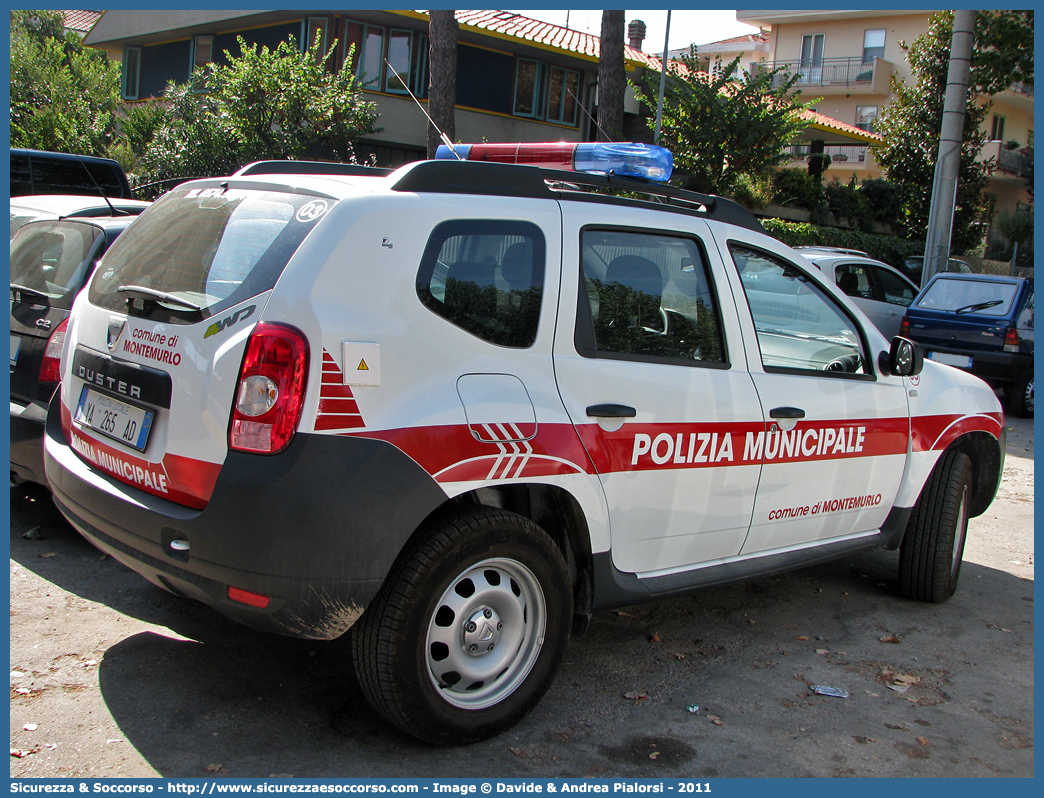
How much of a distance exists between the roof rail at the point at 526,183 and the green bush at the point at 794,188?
2533 cm

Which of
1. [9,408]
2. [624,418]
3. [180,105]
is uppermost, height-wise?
[180,105]

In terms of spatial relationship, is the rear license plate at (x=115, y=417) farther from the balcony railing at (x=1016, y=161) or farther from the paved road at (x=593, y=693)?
the balcony railing at (x=1016, y=161)

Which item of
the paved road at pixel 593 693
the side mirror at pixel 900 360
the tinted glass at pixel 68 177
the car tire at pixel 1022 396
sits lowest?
the paved road at pixel 593 693

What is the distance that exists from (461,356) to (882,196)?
102ft

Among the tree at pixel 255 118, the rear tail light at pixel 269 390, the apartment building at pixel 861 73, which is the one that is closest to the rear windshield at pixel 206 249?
the rear tail light at pixel 269 390

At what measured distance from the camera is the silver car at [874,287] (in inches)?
489

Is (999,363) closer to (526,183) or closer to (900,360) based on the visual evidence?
(900,360)

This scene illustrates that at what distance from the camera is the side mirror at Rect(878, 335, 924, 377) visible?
4504mm

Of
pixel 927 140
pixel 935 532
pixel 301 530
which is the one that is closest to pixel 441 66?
pixel 935 532

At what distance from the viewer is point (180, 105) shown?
19.4 meters

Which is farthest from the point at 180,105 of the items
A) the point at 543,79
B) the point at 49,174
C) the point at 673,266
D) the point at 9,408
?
the point at 673,266

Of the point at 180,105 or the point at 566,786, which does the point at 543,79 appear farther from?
the point at 566,786

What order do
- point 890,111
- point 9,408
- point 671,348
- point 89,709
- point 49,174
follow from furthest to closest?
point 890,111
point 49,174
point 9,408
point 671,348
point 89,709

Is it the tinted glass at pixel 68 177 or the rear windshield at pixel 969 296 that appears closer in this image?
the tinted glass at pixel 68 177
